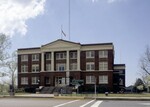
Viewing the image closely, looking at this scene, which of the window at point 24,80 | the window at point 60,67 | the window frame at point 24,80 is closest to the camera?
the window at point 60,67

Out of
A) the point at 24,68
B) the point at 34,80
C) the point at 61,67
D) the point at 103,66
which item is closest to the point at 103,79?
the point at 103,66

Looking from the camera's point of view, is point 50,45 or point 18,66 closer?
point 50,45

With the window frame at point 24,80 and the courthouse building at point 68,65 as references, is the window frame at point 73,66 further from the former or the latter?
the window frame at point 24,80

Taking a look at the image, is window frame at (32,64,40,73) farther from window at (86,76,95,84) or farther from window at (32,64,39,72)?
window at (86,76,95,84)

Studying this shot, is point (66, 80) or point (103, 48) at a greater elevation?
point (103, 48)

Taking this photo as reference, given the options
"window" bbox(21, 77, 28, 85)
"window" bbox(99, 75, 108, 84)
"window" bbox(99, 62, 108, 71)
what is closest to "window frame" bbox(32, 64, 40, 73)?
"window" bbox(21, 77, 28, 85)

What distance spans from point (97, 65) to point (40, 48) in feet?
45.8

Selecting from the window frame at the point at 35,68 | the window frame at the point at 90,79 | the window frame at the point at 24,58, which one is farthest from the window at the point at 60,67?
the window frame at the point at 24,58

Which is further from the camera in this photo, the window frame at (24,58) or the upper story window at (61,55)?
the window frame at (24,58)

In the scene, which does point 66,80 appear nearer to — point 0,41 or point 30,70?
point 30,70

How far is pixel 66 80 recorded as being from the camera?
239 feet

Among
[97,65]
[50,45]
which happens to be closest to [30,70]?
[50,45]

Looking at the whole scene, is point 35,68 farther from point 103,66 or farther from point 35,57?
point 103,66

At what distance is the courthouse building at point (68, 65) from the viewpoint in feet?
233
